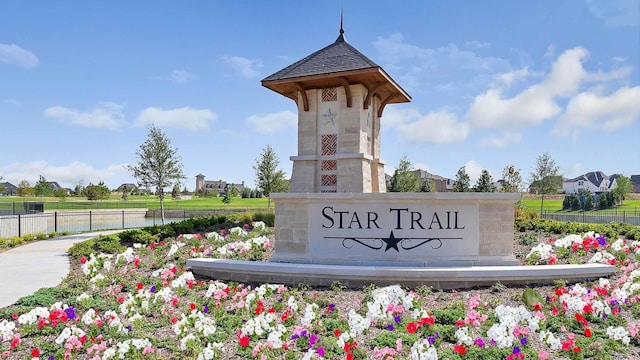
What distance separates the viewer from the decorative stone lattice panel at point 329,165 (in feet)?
39.5

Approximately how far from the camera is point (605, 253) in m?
8.98

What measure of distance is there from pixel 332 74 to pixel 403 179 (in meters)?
25.9

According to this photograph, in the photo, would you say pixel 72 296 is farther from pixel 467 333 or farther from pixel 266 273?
pixel 467 333

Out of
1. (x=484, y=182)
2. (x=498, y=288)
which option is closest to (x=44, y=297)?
(x=498, y=288)

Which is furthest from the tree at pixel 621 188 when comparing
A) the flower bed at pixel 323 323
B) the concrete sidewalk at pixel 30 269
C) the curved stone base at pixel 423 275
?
the concrete sidewalk at pixel 30 269

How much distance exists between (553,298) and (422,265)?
259cm

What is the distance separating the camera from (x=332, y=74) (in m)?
11.3

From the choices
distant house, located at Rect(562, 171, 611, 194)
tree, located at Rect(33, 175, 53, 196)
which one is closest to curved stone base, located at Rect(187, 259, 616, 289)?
tree, located at Rect(33, 175, 53, 196)

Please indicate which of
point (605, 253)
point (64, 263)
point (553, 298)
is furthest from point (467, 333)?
point (64, 263)

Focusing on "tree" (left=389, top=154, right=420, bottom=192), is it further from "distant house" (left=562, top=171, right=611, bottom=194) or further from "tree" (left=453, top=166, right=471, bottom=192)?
"distant house" (left=562, top=171, right=611, bottom=194)

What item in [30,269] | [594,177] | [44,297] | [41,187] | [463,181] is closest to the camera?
[44,297]

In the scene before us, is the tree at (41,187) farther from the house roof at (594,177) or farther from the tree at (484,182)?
the house roof at (594,177)

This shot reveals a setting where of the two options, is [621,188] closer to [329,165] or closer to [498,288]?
[329,165]

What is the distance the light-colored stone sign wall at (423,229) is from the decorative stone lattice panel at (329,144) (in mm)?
3211
